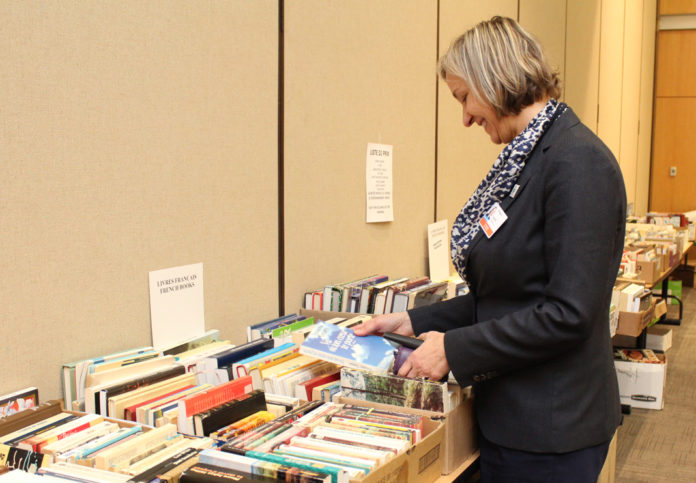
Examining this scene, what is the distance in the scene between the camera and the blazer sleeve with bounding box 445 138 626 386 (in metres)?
1.22

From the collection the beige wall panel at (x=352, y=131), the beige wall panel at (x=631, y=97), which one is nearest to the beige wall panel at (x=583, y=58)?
the beige wall panel at (x=631, y=97)

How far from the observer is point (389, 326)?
173 centimetres

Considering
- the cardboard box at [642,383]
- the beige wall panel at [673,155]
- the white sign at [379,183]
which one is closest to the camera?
the white sign at [379,183]

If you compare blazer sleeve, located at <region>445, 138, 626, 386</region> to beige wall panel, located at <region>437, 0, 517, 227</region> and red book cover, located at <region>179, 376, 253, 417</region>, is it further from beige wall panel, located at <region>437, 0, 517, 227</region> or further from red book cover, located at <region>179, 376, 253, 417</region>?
beige wall panel, located at <region>437, 0, 517, 227</region>

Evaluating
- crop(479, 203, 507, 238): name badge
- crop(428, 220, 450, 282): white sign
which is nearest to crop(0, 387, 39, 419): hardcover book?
crop(479, 203, 507, 238): name badge

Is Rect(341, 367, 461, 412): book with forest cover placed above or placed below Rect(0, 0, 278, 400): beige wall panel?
below

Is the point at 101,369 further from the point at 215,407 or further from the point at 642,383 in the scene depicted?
the point at 642,383

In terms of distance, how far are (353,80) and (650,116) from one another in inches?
309

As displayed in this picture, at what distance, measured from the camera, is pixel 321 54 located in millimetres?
2422

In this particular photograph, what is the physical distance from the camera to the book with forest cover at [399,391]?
1.47 m

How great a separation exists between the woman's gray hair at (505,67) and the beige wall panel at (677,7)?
360 inches

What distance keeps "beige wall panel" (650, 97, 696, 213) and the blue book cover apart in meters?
8.59

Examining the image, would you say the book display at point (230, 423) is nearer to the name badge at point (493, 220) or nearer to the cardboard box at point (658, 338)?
the name badge at point (493, 220)

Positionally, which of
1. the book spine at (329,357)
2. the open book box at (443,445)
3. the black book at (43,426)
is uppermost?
the book spine at (329,357)
